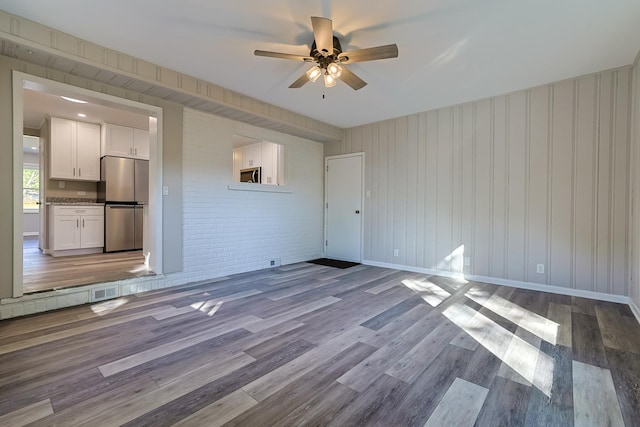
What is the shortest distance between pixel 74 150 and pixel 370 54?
5.93 meters

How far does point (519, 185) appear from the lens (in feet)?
12.6

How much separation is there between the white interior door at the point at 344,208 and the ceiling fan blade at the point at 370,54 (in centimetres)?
303

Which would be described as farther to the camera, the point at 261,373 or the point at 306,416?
the point at 261,373

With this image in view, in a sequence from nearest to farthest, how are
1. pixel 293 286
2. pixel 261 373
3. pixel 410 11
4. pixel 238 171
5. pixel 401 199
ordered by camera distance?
1. pixel 261 373
2. pixel 410 11
3. pixel 293 286
4. pixel 401 199
5. pixel 238 171

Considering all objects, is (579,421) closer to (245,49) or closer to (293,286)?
(293,286)

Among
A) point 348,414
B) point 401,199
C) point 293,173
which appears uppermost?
point 293,173

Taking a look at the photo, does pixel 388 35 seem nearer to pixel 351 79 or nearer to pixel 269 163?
pixel 351 79

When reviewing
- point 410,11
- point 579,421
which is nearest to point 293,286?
point 579,421

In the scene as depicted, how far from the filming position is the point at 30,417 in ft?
4.66


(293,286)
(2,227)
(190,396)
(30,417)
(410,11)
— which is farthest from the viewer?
(293,286)

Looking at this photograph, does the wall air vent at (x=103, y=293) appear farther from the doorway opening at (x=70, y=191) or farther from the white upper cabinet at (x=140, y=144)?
the white upper cabinet at (x=140, y=144)

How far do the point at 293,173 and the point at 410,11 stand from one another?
351 centimetres

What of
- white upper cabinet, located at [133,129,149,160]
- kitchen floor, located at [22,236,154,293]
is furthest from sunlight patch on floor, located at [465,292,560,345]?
white upper cabinet, located at [133,129,149,160]

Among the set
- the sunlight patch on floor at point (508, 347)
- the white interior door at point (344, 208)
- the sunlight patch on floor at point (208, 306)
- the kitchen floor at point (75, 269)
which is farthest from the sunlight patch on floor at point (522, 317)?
the kitchen floor at point (75, 269)
